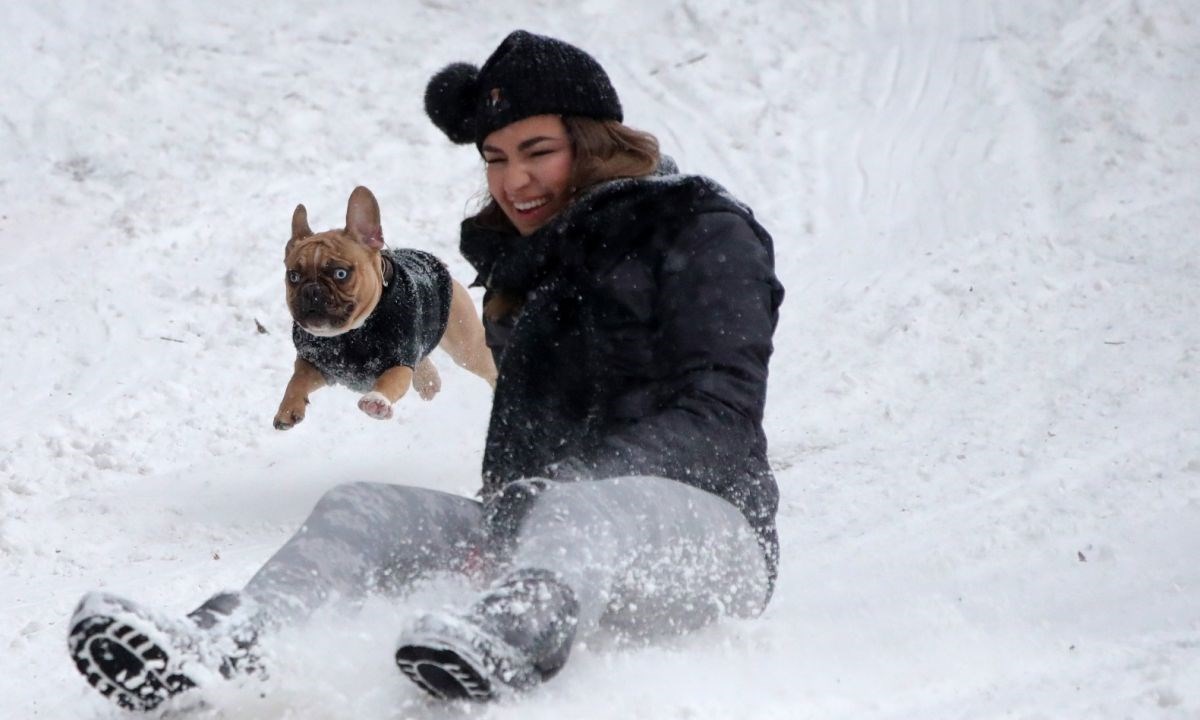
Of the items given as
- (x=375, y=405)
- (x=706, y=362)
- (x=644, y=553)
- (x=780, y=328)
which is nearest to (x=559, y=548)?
(x=644, y=553)

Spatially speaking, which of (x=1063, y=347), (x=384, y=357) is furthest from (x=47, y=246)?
(x=1063, y=347)

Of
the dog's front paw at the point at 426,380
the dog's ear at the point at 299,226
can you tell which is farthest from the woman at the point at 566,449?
the dog's front paw at the point at 426,380

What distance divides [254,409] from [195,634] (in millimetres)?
3374

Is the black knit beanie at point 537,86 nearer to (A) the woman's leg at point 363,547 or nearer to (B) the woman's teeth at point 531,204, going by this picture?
(B) the woman's teeth at point 531,204

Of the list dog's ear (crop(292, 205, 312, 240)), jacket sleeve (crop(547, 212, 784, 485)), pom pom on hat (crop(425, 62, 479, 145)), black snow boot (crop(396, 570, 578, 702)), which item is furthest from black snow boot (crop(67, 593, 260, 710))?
dog's ear (crop(292, 205, 312, 240))

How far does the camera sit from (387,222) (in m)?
7.18

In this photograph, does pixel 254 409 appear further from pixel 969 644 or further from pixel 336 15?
pixel 336 15

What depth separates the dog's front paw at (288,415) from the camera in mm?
4586

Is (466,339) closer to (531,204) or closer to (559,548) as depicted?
(531,204)

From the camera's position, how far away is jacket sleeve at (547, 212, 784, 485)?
8.65 feet

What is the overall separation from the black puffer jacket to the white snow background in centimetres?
39

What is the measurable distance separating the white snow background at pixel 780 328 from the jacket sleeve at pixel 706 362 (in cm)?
36

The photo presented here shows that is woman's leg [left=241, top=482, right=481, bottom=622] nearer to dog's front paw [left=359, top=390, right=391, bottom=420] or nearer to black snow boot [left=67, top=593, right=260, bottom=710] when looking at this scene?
black snow boot [left=67, top=593, right=260, bottom=710]

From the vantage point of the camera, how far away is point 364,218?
4.67 meters
